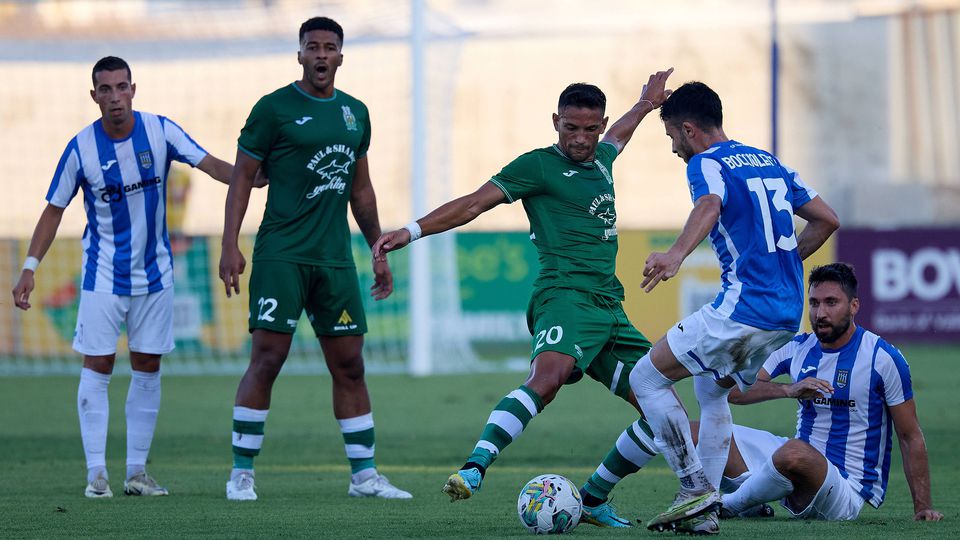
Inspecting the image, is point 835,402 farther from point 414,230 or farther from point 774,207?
point 414,230

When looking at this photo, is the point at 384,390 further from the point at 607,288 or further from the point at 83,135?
the point at 607,288

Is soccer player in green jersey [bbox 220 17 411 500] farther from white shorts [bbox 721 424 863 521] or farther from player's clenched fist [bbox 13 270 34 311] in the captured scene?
white shorts [bbox 721 424 863 521]

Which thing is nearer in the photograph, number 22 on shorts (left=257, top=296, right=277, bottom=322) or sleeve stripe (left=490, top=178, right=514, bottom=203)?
sleeve stripe (left=490, top=178, right=514, bottom=203)

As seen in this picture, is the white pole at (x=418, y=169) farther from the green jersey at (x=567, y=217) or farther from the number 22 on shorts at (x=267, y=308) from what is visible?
the green jersey at (x=567, y=217)

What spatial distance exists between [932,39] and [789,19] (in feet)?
12.9

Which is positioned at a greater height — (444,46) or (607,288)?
(444,46)

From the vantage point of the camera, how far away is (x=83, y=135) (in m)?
7.31

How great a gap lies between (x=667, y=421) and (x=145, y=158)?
3212mm

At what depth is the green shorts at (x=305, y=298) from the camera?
6.89 m

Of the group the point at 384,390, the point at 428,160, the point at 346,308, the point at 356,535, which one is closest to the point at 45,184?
the point at 428,160

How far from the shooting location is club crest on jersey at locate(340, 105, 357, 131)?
705cm

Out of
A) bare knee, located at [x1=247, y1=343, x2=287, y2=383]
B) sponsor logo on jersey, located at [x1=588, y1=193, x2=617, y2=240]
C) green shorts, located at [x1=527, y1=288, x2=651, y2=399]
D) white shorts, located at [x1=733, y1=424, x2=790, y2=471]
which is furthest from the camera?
bare knee, located at [x1=247, y1=343, x2=287, y2=383]

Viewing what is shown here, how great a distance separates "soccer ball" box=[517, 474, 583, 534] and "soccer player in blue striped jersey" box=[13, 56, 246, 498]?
2442mm

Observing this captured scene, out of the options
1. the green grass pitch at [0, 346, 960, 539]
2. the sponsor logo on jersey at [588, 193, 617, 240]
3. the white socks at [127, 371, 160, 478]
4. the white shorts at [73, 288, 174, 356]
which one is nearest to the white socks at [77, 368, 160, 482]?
the white socks at [127, 371, 160, 478]
